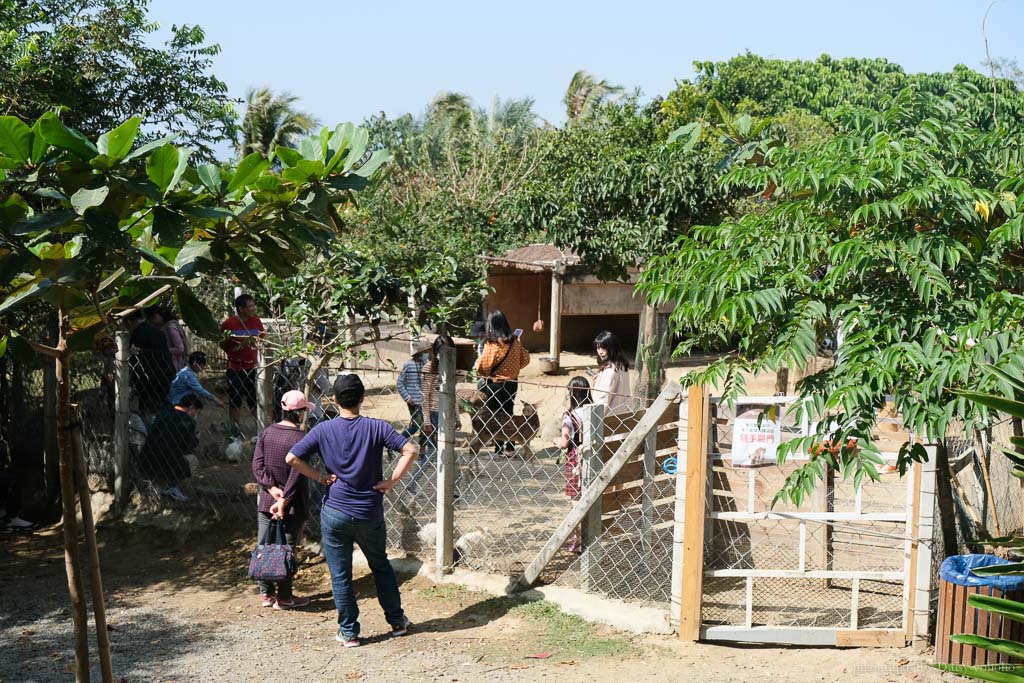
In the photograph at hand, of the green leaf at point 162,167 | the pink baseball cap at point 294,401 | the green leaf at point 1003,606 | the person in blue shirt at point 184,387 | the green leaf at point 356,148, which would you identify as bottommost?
the person in blue shirt at point 184,387

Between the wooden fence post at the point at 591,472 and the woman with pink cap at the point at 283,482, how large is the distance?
1.84 metres

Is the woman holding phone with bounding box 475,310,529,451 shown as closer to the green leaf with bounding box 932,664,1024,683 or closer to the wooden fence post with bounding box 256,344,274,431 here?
the wooden fence post with bounding box 256,344,274,431

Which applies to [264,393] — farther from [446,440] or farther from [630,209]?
[630,209]

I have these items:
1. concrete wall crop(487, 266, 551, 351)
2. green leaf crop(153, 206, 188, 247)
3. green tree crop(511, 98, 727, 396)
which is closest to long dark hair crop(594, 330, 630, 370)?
green tree crop(511, 98, 727, 396)

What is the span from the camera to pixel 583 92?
36.2 metres

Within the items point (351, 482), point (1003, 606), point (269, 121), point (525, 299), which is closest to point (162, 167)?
point (1003, 606)

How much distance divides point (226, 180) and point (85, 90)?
7.89 metres

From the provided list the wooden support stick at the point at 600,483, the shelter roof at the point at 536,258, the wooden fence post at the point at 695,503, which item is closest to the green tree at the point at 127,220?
the wooden fence post at the point at 695,503

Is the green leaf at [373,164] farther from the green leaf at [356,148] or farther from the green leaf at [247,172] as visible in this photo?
the green leaf at [247,172]

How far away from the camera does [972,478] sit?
21.8 ft

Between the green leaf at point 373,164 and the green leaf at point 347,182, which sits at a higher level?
the green leaf at point 373,164

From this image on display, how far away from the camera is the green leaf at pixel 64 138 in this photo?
2443 millimetres

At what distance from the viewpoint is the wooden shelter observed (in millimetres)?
18953

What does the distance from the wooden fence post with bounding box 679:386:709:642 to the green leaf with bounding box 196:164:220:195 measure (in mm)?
3276
